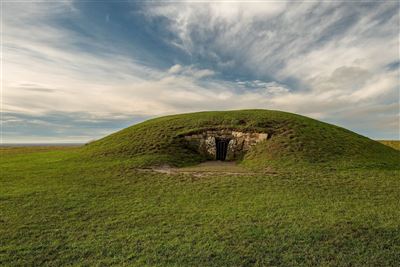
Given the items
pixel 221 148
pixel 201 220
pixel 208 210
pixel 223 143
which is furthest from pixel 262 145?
pixel 201 220

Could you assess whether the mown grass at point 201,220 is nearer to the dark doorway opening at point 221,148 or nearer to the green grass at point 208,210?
the green grass at point 208,210

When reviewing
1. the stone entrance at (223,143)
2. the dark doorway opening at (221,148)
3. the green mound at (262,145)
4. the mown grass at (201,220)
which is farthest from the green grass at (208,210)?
the dark doorway opening at (221,148)

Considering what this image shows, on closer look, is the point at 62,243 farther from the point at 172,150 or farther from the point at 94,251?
the point at 172,150

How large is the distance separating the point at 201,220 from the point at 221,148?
1700 cm

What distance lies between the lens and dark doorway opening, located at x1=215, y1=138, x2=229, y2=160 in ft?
92.5

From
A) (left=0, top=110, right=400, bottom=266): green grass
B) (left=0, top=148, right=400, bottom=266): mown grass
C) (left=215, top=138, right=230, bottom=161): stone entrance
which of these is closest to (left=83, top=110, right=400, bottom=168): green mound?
(left=0, top=110, right=400, bottom=266): green grass

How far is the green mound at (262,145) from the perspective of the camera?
23719mm

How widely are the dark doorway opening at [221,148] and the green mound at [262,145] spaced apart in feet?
6.17

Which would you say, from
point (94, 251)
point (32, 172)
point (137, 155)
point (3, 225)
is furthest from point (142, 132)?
point (94, 251)

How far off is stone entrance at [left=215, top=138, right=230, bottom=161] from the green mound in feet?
6.15

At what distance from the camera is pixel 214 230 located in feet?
34.9

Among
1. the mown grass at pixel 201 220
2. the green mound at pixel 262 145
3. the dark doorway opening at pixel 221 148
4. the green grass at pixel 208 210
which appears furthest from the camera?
the dark doorway opening at pixel 221 148

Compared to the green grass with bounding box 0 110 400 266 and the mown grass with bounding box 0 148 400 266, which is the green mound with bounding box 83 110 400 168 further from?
the mown grass with bounding box 0 148 400 266

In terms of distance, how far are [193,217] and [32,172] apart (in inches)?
631
